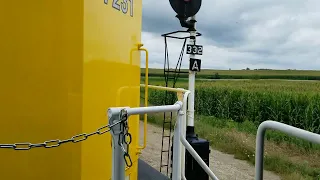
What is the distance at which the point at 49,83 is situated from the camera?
6.30 ft

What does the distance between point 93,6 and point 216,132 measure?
8.23 m


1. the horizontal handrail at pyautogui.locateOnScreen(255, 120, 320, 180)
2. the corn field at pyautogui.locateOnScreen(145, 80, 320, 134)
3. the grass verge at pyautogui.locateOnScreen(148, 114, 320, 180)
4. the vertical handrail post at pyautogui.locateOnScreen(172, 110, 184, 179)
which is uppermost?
the horizontal handrail at pyautogui.locateOnScreen(255, 120, 320, 180)

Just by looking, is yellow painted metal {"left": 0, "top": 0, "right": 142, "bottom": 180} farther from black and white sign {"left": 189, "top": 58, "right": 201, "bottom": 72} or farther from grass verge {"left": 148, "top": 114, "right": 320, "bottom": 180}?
grass verge {"left": 148, "top": 114, "right": 320, "bottom": 180}

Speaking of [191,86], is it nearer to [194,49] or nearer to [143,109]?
[194,49]

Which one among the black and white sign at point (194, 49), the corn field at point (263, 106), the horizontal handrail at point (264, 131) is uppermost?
the black and white sign at point (194, 49)

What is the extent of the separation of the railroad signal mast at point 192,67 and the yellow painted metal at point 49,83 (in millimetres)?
2633

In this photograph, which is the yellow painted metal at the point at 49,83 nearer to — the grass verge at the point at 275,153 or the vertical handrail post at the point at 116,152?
the vertical handrail post at the point at 116,152

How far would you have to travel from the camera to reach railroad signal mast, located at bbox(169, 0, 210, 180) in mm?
4562

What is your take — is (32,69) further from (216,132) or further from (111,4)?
(216,132)

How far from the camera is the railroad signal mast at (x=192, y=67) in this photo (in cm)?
456

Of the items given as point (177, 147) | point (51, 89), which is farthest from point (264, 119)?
point (51, 89)

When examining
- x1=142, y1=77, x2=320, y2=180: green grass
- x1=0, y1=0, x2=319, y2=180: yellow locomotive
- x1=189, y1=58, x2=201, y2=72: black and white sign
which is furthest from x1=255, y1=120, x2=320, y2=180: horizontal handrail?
x1=142, y1=77, x2=320, y2=180: green grass

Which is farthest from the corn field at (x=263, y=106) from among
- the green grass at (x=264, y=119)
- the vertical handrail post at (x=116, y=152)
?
the vertical handrail post at (x=116, y=152)

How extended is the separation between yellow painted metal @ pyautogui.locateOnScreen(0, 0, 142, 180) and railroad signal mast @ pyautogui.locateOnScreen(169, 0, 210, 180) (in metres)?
2.63
